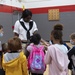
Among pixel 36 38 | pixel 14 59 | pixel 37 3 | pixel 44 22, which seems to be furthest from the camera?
pixel 37 3

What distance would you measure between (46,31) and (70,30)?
4.55ft

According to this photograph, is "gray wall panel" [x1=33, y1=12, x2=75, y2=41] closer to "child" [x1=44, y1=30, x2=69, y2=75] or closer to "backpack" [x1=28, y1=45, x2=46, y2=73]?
"backpack" [x1=28, y1=45, x2=46, y2=73]

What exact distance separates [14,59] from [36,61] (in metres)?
0.55

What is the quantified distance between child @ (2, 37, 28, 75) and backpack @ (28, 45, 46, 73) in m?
0.39

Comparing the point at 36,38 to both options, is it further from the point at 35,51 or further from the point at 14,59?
the point at 14,59

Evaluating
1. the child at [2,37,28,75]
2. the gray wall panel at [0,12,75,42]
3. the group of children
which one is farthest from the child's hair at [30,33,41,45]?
the gray wall panel at [0,12,75,42]

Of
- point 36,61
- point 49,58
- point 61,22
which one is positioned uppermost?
point 61,22

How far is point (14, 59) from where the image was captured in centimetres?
238

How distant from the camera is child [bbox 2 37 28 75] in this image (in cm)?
236

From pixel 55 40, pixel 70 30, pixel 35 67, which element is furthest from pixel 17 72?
pixel 70 30

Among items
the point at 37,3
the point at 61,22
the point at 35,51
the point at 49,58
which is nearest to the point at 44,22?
the point at 61,22

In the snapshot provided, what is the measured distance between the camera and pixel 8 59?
94.7 inches

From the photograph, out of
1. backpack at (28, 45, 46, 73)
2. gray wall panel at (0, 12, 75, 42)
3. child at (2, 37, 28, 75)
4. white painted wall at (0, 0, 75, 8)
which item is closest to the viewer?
child at (2, 37, 28, 75)

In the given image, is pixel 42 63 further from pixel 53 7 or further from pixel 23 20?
pixel 53 7
